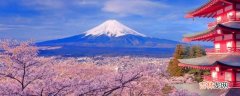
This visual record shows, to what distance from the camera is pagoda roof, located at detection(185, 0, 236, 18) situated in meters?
16.6

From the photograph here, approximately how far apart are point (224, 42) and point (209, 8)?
207cm

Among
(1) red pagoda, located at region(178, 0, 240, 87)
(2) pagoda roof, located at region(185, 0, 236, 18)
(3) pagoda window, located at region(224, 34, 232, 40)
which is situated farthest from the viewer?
(2) pagoda roof, located at region(185, 0, 236, 18)

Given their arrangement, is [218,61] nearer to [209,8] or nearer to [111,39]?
[209,8]

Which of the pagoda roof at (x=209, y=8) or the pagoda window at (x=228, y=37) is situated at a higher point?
the pagoda roof at (x=209, y=8)

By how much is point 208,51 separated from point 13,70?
1284 centimetres

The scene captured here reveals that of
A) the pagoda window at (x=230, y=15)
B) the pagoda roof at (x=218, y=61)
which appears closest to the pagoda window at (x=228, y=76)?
the pagoda roof at (x=218, y=61)

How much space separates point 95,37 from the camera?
17712 cm

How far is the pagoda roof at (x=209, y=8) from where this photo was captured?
16641mm

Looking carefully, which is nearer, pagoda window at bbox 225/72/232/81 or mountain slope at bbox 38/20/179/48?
pagoda window at bbox 225/72/232/81

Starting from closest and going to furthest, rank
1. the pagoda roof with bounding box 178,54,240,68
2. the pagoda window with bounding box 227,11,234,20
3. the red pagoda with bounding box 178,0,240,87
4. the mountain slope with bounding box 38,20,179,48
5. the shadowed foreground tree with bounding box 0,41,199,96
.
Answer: the shadowed foreground tree with bounding box 0,41,199,96 < the pagoda roof with bounding box 178,54,240,68 < the red pagoda with bounding box 178,0,240,87 < the pagoda window with bounding box 227,11,234,20 < the mountain slope with bounding box 38,20,179,48

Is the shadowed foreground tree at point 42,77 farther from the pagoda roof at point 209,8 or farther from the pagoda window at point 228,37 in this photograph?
the pagoda roof at point 209,8

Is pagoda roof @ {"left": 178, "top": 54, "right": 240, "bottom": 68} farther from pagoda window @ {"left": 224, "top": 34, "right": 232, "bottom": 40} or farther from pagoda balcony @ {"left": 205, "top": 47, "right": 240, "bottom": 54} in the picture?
pagoda window @ {"left": 224, "top": 34, "right": 232, "bottom": 40}

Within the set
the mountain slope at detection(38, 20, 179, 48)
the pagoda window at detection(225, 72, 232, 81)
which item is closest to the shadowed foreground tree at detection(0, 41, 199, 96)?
the pagoda window at detection(225, 72, 232, 81)

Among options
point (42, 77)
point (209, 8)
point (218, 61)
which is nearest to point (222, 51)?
point (218, 61)
